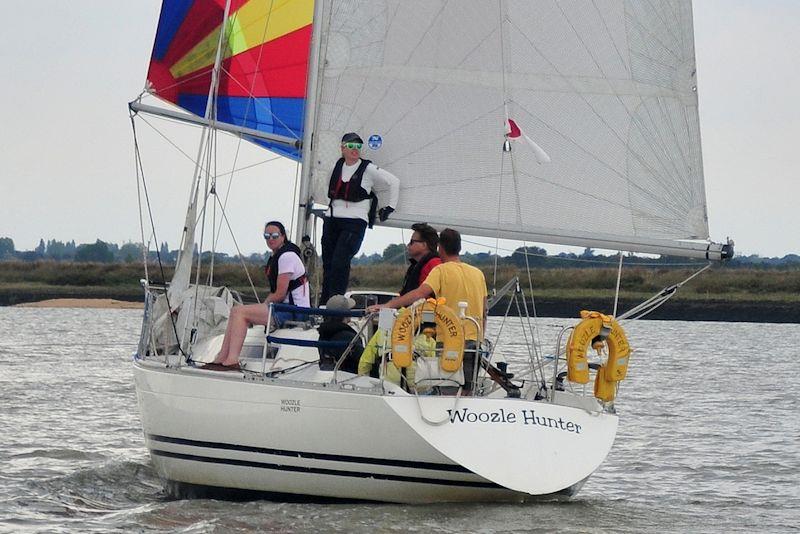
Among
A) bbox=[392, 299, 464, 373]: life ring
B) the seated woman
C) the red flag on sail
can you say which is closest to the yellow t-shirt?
bbox=[392, 299, 464, 373]: life ring

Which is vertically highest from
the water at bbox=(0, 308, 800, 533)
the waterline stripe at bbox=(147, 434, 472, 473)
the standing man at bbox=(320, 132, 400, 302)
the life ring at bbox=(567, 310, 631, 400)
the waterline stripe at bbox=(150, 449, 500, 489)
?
the standing man at bbox=(320, 132, 400, 302)

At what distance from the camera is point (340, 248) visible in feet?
35.9

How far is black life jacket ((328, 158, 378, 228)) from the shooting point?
35.4ft

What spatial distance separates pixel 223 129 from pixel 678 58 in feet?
11.9

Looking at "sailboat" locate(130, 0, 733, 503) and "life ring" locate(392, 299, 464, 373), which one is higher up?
"sailboat" locate(130, 0, 733, 503)

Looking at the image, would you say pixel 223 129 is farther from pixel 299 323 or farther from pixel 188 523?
pixel 188 523

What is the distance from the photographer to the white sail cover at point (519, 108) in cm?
1077

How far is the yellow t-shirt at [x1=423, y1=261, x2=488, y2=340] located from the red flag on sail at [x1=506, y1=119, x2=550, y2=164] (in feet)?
5.39

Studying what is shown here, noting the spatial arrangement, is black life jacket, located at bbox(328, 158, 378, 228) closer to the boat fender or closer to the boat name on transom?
the boat fender

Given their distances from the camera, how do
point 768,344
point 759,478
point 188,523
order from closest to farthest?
point 188,523 < point 759,478 < point 768,344

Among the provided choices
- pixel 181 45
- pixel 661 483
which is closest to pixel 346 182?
pixel 181 45

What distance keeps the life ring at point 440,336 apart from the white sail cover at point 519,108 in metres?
2.10

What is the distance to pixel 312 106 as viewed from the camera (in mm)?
11172

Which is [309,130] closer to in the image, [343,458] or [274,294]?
[274,294]
